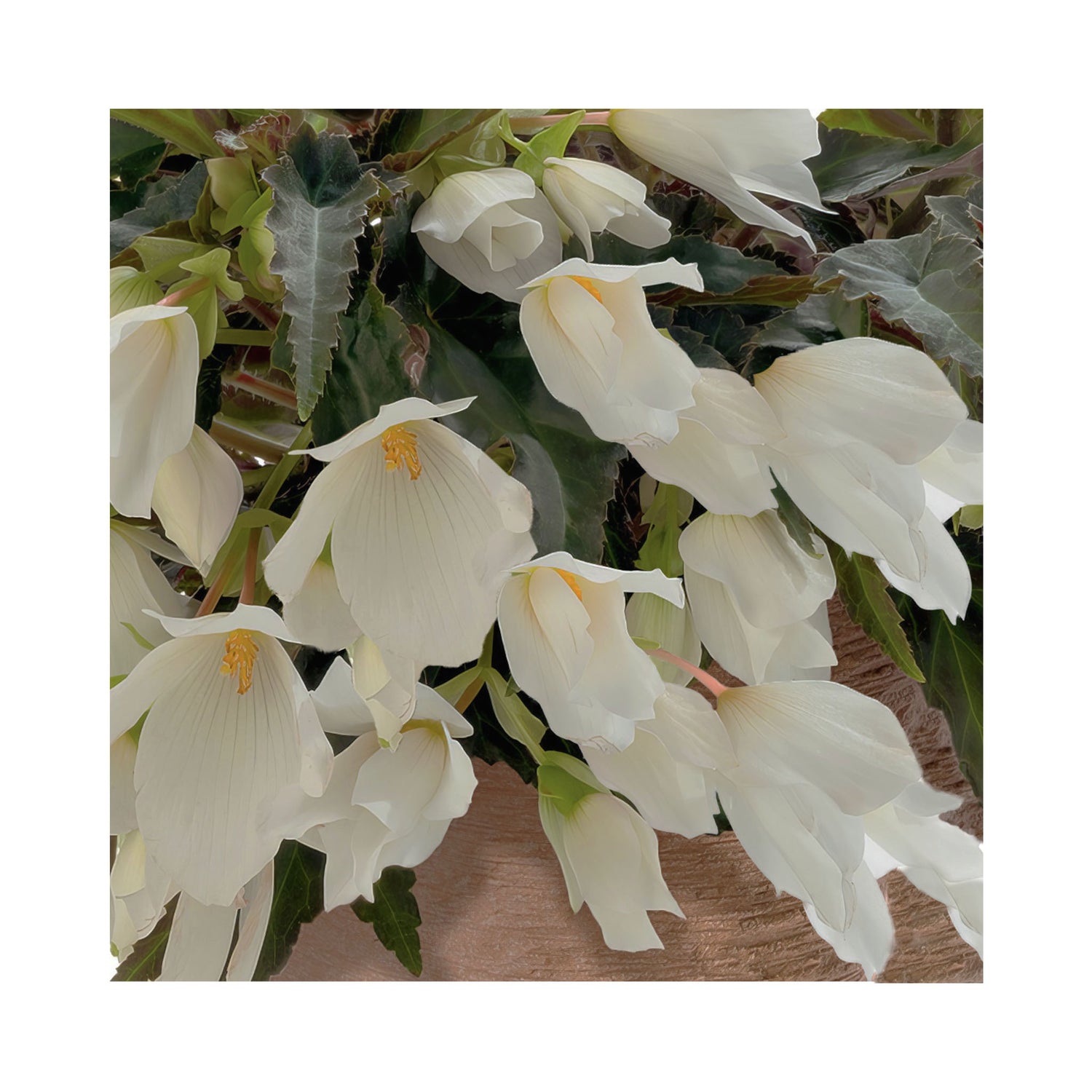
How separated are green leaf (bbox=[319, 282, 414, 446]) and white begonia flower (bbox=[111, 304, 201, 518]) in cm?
4

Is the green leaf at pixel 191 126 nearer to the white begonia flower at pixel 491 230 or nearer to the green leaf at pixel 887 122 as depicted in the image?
the white begonia flower at pixel 491 230

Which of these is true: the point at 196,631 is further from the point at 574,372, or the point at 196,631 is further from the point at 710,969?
the point at 710,969

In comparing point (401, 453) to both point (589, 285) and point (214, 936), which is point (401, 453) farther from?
point (214, 936)

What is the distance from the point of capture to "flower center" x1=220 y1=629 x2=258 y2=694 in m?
0.30

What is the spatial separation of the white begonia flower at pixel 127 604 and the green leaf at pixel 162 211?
9 cm

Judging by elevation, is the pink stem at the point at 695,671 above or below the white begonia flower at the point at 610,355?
below

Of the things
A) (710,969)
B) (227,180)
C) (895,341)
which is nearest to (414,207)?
(227,180)

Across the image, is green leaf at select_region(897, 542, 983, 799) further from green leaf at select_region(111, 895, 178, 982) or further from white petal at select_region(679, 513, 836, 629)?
green leaf at select_region(111, 895, 178, 982)

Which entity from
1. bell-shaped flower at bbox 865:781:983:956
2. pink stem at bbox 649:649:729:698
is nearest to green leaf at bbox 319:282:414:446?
pink stem at bbox 649:649:729:698

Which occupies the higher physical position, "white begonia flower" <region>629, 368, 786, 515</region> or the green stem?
"white begonia flower" <region>629, 368, 786, 515</region>

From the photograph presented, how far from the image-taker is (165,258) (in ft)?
0.99

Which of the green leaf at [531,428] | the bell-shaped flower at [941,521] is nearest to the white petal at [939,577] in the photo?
the bell-shaped flower at [941,521]

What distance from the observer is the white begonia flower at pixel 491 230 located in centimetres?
28

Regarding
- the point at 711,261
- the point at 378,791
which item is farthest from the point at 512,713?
the point at 711,261
